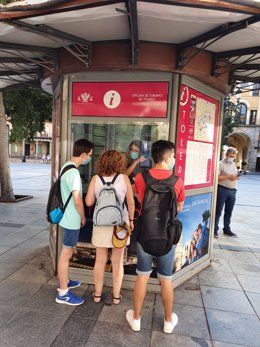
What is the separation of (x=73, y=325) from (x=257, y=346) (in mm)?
1689

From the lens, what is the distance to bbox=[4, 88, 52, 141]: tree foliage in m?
8.53

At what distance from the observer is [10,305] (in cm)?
320

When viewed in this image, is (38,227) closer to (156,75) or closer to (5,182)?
(5,182)

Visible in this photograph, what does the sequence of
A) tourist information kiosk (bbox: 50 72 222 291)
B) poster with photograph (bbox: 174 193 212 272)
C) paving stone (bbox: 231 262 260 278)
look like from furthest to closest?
paving stone (bbox: 231 262 260 278), poster with photograph (bbox: 174 193 212 272), tourist information kiosk (bbox: 50 72 222 291)

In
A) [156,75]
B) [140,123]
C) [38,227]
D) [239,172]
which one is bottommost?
[38,227]

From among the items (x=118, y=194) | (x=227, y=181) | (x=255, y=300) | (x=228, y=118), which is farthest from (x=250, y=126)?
(x=118, y=194)

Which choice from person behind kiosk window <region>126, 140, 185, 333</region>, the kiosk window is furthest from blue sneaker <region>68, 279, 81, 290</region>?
the kiosk window

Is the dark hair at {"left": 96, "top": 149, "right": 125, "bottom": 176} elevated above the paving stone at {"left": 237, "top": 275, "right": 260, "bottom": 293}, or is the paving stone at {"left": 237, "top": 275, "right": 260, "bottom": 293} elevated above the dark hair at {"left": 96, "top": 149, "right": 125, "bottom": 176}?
the dark hair at {"left": 96, "top": 149, "right": 125, "bottom": 176}

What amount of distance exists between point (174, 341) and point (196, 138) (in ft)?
7.61

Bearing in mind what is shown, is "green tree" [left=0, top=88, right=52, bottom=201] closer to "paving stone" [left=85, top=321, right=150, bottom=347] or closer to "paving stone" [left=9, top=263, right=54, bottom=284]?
"paving stone" [left=9, top=263, right=54, bottom=284]

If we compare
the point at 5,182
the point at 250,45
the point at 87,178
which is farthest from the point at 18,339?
the point at 5,182

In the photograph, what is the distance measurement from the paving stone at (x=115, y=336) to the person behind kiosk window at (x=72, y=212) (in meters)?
0.51

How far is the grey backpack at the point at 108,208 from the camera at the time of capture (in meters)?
2.94

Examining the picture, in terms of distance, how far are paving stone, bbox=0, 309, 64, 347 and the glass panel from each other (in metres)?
0.91
